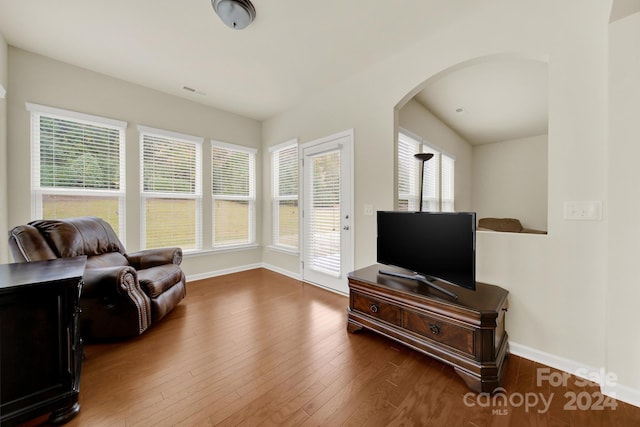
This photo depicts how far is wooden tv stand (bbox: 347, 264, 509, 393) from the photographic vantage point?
1.53 meters

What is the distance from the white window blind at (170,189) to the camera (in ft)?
11.2

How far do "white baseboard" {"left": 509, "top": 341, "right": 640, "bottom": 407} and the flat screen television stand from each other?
0.82m

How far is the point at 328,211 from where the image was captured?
11.2ft

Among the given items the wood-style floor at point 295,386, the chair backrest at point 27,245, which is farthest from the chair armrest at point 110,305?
the chair backrest at point 27,245

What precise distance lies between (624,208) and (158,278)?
3645mm

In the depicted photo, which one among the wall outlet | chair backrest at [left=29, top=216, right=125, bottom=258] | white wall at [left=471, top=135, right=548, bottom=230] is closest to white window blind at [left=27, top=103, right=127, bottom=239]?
chair backrest at [left=29, top=216, right=125, bottom=258]

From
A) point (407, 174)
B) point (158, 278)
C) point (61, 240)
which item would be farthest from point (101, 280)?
point (407, 174)

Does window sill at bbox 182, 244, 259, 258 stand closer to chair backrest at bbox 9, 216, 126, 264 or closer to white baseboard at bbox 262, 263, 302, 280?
white baseboard at bbox 262, 263, 302, 280

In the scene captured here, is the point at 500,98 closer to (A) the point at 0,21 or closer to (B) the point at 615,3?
(B) the point at 615,3

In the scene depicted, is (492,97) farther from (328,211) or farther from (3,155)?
(3,155)

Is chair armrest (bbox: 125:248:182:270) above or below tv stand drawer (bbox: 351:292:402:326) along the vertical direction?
above

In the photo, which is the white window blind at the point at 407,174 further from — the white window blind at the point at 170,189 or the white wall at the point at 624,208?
the white window blind at the point at 170,189

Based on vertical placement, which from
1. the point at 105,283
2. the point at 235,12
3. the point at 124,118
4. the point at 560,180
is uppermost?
the point at 235,12

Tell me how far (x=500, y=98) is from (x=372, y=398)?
4.17 m
